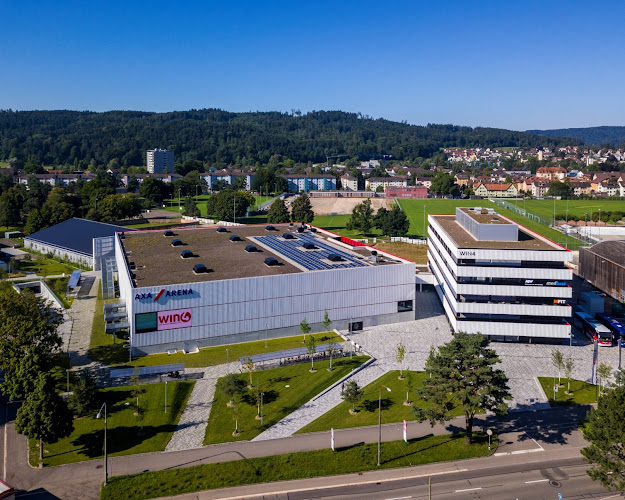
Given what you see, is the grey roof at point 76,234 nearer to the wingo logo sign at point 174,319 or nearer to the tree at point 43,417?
→ the wingo logo sign at point 174,319

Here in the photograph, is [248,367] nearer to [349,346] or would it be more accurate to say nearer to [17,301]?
[349,346]

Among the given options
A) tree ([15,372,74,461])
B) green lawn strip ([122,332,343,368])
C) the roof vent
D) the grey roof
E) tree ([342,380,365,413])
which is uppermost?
the roof vent

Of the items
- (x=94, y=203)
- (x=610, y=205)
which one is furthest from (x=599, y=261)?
(x=94, y=203)

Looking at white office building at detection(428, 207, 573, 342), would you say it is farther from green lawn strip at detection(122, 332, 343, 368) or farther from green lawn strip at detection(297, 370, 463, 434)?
green lawn strip at detection(122, 332, 343, 368)

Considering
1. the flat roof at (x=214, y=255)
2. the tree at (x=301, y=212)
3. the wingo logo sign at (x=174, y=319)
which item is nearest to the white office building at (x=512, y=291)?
the flat roof at (x=214, y=255)

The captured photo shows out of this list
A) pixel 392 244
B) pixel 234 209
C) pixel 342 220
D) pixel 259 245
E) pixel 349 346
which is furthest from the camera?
pixel 342 220

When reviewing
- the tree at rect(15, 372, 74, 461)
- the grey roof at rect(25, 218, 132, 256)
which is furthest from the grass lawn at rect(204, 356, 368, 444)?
the grey roof at rect(25, 218, 132, 256)

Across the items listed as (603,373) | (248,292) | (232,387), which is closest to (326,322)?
(248,292)
